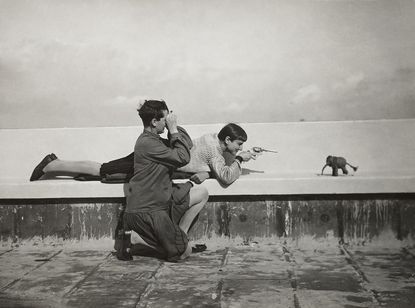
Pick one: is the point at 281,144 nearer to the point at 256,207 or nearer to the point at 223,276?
the point at 256,207

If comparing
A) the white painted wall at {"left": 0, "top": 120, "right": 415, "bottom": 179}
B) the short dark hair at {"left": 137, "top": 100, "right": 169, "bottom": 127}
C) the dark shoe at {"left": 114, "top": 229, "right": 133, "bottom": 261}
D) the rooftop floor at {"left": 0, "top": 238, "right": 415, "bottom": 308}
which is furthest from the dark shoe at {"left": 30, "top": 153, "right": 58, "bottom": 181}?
the short dark hair at {"left": 137, "top": 100, "right": 169, "bottom": 127}

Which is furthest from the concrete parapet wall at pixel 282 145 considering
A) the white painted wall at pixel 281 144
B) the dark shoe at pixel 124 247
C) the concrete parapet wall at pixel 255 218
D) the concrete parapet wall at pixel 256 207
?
the dark shoe at pixel 124 247

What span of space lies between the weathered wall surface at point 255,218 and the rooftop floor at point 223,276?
0.08 metres

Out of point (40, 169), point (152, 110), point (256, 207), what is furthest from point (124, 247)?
point (40, 169)

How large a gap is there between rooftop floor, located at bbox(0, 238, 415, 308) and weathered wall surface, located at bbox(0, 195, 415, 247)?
0.25ft

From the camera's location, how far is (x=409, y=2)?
15.6 feet

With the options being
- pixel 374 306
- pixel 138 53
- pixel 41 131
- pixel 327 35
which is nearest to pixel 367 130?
pixel 327 35

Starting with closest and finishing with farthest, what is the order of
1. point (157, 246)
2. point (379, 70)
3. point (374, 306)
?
point (374, 306) < point (157, 246) < point (379, 70)

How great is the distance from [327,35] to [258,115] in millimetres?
892

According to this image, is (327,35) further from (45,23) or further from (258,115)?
(45,23)

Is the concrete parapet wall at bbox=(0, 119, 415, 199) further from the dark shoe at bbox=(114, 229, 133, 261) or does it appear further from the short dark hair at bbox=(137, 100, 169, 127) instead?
the dark shoe at bbox=(114, 229, 133, 261)

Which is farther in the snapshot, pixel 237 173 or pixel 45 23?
pixel 45 23

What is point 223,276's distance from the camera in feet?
10.3

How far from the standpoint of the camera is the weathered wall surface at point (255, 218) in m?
3.91
